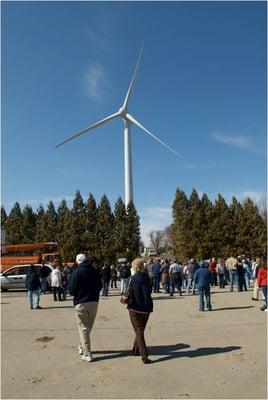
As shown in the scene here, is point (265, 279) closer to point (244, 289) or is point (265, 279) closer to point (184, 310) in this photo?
point (184, 310)

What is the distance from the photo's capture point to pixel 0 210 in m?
84.9

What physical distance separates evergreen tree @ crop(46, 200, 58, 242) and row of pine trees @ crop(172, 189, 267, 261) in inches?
820

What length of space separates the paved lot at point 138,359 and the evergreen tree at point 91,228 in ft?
175

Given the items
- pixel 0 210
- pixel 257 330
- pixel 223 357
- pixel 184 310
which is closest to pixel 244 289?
pixel 184 310

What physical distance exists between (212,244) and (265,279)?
50121 mm

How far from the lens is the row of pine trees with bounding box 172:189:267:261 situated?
204ft

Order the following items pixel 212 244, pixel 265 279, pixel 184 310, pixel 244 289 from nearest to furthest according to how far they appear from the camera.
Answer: pixel 265 279 → pixel 184 310 → pixel 244 289 → pixel 212 244

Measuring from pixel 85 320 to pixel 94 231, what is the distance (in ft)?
199

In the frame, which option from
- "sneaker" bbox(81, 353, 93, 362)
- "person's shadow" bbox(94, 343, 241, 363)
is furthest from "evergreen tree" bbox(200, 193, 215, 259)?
"sneaker" bbox(81, 353, 93, 362)

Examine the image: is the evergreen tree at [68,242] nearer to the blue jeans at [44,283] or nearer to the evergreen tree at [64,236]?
the evergreen tree at [64,236]

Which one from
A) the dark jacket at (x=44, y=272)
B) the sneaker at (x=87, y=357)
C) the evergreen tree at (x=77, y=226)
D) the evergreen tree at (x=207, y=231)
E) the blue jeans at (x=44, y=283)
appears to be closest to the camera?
the sneaker at (x=87, y=357)

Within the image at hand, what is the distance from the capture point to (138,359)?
7.87m

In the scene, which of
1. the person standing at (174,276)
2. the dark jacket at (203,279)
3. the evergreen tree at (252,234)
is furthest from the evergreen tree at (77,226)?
the dark jacket at (203,279)

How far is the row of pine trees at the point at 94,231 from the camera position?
216 feet
